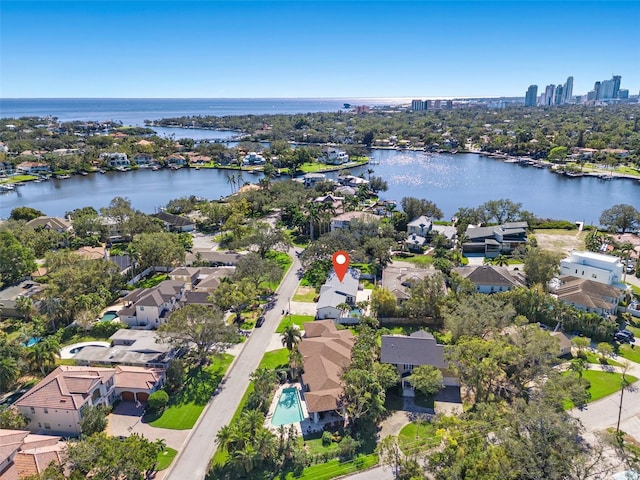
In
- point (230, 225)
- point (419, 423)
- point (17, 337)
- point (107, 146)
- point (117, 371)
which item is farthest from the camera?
point (107, 146)

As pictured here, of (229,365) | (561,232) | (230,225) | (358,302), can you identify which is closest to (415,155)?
(561,232)

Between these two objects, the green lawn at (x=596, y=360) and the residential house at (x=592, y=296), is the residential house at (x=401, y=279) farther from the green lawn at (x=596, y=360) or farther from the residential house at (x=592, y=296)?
the green lawn at (x=596, y=360)

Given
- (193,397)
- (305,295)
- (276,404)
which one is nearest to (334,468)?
(276,404)

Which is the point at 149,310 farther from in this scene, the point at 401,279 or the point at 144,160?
the point at 144,160

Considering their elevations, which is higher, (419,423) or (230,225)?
(230,225)

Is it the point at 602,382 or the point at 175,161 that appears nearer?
the point at 602,382

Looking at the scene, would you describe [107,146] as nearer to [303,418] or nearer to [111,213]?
[111,213]
